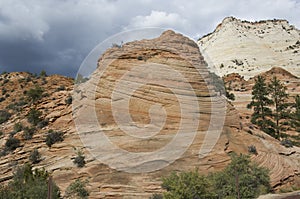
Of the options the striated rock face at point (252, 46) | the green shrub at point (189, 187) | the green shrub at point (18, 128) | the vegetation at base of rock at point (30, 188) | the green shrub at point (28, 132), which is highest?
the striated rock face at point (252, 46)

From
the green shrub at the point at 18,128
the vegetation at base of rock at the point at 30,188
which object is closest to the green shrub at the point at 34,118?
the green shrub at the point at 18,128

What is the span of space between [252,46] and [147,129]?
78.0 meters

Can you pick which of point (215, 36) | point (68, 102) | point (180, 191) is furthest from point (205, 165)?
point (215, 36)

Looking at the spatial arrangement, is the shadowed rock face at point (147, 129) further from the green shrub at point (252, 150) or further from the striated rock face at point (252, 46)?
the striated rock face at point (252, 46)

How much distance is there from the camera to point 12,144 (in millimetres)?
21500

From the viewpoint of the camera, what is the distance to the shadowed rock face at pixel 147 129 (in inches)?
679

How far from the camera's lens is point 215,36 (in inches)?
4023

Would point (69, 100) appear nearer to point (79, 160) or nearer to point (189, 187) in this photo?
point (79, 160)

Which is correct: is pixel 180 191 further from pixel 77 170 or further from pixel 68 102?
Result: pixel 68 102

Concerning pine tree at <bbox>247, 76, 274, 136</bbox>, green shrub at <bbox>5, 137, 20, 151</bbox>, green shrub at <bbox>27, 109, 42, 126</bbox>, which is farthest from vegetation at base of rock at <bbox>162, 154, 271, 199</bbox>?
pine tree at <bbox>247, 76, 274, 136</bbox>

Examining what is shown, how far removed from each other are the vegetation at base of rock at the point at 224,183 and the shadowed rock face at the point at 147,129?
5.95 feet

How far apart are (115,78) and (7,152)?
8.24m

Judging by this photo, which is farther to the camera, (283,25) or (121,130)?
(283,25)

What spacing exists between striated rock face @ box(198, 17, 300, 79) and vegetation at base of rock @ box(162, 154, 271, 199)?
54.7 metres
